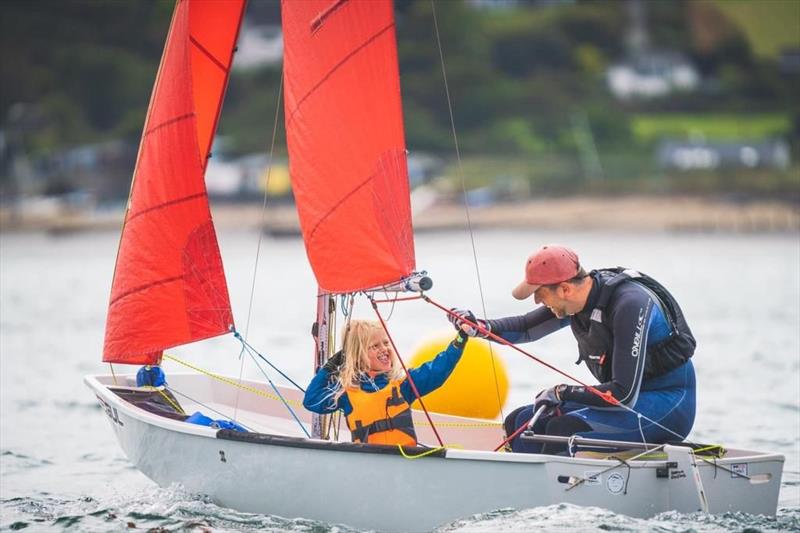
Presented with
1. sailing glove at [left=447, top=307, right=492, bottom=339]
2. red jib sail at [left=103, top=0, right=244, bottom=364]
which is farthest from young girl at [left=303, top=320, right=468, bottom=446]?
red jib sail at [left=103, top=0, right=244, bottom=364]

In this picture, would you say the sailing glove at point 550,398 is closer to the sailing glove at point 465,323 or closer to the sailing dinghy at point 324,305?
the sailing dinghy at point 324,305

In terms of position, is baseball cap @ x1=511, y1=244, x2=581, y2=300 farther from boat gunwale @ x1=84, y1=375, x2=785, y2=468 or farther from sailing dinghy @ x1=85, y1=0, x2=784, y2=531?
boat gunwale @ x1=84, y1=375, x2=785, y2=468

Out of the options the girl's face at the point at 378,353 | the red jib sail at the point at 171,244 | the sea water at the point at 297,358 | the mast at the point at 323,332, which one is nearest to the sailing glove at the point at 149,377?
the red jib sail at the point at 171,244

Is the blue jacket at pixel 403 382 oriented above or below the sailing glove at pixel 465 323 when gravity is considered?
below

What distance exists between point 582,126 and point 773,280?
32.0 metres

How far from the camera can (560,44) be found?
7050 centimetres

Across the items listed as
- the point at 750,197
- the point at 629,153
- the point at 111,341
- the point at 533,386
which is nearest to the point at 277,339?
the point at 533,386

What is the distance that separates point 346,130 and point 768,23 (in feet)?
208

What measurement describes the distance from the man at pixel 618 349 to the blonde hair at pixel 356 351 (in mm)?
469

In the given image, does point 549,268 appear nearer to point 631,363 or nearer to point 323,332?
point 631,363

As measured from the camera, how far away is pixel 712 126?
64938 mm

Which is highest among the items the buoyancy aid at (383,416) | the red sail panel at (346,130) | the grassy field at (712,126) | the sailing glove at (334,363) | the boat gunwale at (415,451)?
the grassy field at (712,126)

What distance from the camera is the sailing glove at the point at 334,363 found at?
7.54 meters

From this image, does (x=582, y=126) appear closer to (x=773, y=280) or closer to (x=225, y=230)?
(x=225, y=230)
